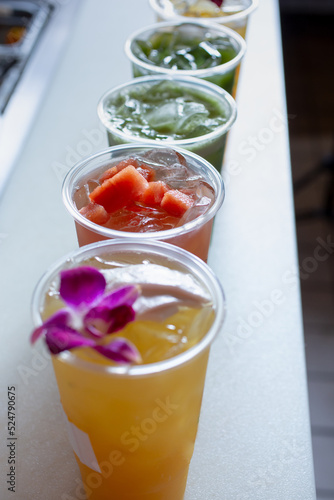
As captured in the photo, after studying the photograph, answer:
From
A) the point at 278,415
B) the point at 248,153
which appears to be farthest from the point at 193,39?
the point at 278,415

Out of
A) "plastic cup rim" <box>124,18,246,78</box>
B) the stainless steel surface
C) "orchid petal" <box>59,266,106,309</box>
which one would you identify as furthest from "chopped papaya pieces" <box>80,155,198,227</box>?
the stainless steel surface

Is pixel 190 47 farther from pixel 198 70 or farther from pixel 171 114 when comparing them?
pixel 171 114

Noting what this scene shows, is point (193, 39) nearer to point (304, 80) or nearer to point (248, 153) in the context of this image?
point (248, 153)

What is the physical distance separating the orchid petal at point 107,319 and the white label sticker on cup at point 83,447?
20cm

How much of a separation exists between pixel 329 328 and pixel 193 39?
162 cm

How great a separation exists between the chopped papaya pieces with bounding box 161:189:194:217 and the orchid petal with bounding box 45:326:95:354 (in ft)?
1.19

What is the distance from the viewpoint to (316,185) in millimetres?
3531

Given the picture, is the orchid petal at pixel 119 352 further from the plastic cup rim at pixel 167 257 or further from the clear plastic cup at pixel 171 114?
the clear plastic cup at pixel 171 114

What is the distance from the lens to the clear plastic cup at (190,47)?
57.8 inches

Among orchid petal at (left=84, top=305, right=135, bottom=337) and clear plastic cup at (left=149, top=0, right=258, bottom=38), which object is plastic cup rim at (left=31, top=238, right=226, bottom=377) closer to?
orchid petal at (left=84, top=305, right=135, bottom=337)

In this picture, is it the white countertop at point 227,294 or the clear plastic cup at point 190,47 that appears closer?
the white countertop at point 227,294

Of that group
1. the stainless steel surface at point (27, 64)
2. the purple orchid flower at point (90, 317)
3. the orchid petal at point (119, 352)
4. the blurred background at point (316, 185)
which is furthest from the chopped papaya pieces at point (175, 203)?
the blurred background at point (316, 185)

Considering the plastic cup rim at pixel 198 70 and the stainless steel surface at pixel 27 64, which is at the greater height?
the plastic cup rim at pixel 198 70

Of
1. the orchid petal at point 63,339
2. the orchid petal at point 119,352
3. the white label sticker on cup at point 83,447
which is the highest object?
the orchid petal at point 63,339
